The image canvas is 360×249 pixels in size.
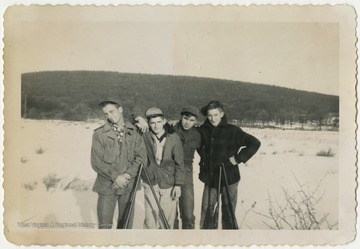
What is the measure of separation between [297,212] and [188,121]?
86cm

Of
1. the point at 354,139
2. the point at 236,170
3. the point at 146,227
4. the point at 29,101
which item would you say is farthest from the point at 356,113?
the point at 29,101

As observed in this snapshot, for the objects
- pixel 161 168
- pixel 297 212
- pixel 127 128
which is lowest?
pixel 297 212

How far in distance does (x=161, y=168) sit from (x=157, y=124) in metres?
0.27

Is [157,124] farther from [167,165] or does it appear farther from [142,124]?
[167,165]

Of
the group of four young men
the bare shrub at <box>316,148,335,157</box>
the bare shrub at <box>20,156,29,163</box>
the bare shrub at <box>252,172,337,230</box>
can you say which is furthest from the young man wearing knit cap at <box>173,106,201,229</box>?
the bare shrub at <box>20,156,29,163</box>

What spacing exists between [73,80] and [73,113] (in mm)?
200

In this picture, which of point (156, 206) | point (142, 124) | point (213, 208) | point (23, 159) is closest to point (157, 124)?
point (142, 124)

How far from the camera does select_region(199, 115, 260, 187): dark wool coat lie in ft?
11.4

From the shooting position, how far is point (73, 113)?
11.4 ft

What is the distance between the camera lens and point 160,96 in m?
3.47

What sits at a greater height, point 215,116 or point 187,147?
point 215,116

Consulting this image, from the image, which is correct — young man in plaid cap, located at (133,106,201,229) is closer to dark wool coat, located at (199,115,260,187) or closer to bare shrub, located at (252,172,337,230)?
dark wool coat, located at (199,115,260,187)

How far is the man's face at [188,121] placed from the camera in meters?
3.47

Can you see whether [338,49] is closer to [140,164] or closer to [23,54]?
[140,164]
